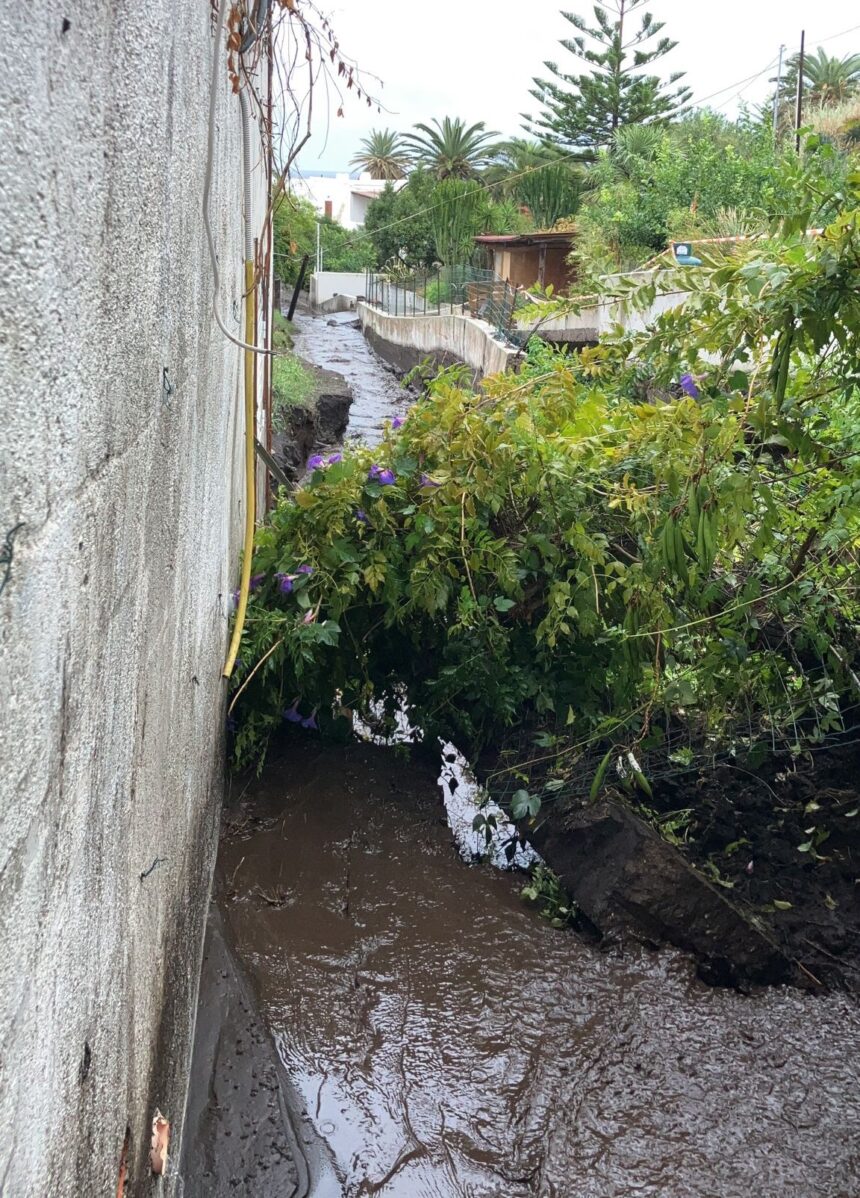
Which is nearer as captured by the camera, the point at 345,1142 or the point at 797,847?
the point at 345,1142

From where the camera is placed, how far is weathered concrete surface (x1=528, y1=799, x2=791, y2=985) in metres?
3.72

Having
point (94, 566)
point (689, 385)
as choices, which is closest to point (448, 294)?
point (689, 385)

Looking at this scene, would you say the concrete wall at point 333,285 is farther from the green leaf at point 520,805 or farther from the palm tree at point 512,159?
the green leaf at point 520,805

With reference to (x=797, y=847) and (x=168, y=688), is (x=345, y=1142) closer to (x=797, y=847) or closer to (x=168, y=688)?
(x=168, y=688)

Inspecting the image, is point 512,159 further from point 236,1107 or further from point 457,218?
point 236,1107

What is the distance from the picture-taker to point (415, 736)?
487 centimetres

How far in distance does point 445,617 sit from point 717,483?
1.61 metres

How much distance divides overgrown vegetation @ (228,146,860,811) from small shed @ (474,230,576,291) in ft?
82.9

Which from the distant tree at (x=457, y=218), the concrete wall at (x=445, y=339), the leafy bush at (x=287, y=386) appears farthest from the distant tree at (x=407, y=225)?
the leafy bush at (x=287, y=386)

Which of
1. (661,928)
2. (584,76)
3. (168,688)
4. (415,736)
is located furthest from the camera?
(584,76)

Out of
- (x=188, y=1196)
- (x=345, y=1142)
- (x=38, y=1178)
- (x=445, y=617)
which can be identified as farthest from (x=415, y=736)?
(x=38, y=1178)

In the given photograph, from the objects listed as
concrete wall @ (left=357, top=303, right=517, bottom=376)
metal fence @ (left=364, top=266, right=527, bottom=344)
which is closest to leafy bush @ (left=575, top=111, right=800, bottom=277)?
metal fence @ (left=364, top=266, right=527, bottom=344)

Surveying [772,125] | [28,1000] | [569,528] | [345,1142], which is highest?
[772,125]

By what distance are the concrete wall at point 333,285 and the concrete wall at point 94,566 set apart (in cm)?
5028
